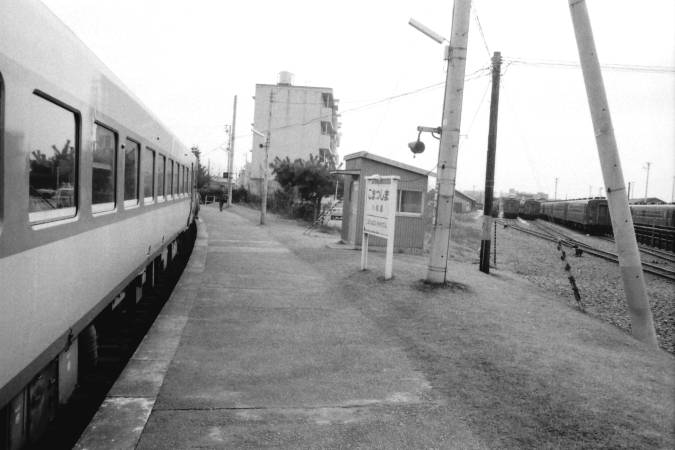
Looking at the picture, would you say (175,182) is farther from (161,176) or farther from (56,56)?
(56,56)

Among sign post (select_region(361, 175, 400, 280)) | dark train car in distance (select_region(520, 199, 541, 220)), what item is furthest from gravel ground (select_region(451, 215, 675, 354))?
dark train car in distance (select_region(520, 199, 541, 220))

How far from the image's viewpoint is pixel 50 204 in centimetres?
359

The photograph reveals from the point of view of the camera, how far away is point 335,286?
10.2 m

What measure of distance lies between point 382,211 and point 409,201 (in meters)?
5.28

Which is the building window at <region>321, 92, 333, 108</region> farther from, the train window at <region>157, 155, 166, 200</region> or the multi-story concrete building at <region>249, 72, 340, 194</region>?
the train window at <region>157, 155, 166, 200</region>

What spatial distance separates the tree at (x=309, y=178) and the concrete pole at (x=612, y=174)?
23.1 meters

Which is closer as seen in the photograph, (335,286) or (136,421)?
(136,421)

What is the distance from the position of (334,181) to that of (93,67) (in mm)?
27072

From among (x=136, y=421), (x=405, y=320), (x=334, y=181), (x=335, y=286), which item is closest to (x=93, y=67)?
(x=136, y=421)

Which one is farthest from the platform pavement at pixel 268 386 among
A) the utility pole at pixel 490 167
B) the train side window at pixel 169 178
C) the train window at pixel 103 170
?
the utility pole at pixel 490 167

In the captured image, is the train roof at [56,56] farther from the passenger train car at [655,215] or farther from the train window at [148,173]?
the passenger train car at [655,215]

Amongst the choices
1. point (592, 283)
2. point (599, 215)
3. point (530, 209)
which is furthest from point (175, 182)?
point (530, 209)

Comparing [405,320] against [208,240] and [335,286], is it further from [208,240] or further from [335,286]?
[208,240]

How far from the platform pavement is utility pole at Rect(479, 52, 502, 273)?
257 inches
